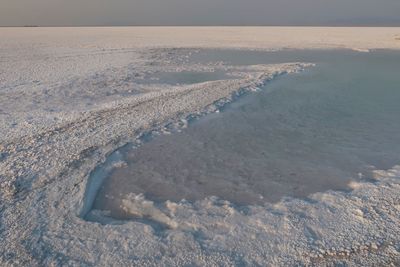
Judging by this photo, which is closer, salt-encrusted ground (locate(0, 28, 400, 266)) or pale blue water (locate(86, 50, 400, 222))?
salt-encrusted ground (locate(0, 28, 400, 266))

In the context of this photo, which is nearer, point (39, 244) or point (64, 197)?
point (39, 244)

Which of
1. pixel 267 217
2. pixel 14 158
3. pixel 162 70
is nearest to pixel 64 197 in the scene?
pixel 14 158

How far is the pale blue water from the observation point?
183 inches

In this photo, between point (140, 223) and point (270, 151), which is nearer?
point (140, 223)

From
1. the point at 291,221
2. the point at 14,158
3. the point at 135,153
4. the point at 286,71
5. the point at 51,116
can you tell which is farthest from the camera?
the point at 286,71

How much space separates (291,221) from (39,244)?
2.29 metres

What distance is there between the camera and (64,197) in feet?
14.4

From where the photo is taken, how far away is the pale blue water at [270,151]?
4656 millimetres

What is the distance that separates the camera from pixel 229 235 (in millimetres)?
3711

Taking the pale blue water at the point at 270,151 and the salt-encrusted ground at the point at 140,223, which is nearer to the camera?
the salt-encrusted ground at the point at 140,223

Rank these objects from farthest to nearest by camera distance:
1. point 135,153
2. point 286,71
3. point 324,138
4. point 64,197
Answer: point 286,71
point 324,138
point 135,153
point 64,197

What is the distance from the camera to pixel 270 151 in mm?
5668

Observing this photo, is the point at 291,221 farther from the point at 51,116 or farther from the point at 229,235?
the point at 51,116

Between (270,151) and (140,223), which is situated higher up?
(270,151)
